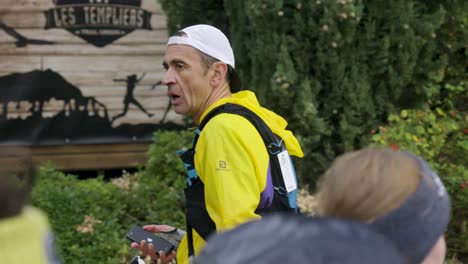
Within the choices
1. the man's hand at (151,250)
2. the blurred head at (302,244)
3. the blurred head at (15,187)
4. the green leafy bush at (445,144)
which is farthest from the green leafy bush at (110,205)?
the blurred head at (302,244)

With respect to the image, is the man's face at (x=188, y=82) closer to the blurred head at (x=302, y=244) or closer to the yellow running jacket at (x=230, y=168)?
the yellow running jacket at (x=230, y=168)

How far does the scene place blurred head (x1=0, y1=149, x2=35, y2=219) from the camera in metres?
1.67

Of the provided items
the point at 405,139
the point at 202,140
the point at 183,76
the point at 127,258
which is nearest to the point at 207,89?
the point at 183,76

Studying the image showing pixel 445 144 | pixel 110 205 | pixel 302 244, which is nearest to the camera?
pixel 302 244

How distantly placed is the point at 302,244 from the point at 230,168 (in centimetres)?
136

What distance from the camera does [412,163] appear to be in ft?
6.07

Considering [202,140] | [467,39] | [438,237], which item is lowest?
[467,39]

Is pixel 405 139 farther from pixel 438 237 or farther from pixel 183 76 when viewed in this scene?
pixel 438 237

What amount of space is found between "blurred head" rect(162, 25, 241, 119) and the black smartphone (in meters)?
0.58

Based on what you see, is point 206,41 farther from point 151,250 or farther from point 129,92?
point 129,92

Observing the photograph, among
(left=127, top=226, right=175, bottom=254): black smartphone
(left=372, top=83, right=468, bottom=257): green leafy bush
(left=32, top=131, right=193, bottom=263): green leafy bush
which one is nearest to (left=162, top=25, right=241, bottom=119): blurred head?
(left=127, top=226, right=175, bottom=254): black smartphone

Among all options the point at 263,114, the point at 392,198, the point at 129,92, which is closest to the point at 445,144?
the point at 129,92

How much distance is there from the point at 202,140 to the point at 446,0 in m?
3.93

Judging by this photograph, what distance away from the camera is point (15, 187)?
5.53 feet
